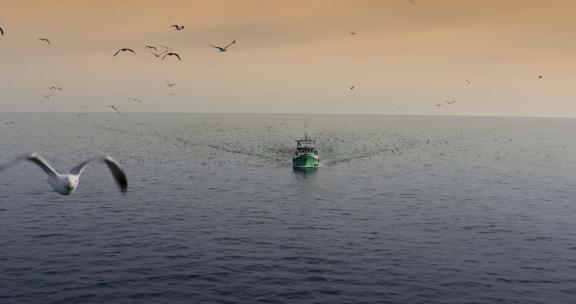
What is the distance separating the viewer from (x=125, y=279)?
50875 mm

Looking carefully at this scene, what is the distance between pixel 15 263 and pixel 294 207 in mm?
45306

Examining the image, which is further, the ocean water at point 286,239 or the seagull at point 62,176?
the ocean water at point 286,239

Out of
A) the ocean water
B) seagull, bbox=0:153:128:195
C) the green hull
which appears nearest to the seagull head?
seagull, bbox=0:153:128:195

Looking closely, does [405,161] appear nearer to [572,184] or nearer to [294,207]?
[572,184]

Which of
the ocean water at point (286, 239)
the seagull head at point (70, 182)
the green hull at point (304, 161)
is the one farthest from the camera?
the green hull at point (304, 161)

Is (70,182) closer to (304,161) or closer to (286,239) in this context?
(286,239)

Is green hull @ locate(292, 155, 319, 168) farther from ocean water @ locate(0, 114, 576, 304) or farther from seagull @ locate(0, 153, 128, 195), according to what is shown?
seagull @ locate(0, 153, 128, 195)

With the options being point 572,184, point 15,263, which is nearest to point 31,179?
point 15,263

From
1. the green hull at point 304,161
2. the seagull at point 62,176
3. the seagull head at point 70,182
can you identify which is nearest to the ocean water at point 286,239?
the green hull at point 304,161

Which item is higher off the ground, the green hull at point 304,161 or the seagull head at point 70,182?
the green hull at point 304,161

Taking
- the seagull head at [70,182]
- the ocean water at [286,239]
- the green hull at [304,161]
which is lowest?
the ocean water at [286,239]

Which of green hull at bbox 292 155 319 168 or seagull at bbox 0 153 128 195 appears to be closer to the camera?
seagull at bbox 0 153 128 195

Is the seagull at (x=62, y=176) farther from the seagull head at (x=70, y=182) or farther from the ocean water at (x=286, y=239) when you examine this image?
the ocean water at (x=286, y=239)

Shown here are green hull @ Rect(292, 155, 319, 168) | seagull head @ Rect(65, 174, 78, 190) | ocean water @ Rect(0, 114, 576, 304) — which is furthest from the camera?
green hull @ Rect(292, 155, 319, 168)
